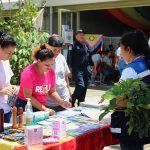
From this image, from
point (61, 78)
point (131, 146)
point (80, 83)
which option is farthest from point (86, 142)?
point (80, 83)

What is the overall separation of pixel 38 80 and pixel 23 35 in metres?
6.29

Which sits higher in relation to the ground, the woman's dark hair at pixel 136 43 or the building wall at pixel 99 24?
the building wall at pixel 99 24

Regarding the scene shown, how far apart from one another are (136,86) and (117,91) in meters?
0.16

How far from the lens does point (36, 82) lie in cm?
378

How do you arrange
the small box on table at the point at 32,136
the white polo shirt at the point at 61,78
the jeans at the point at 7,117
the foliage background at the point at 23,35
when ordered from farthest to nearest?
the foliage background at the point at 23,35
the white polo shirt at the point at 61,78
the jeans at the point at 7,117
the small box on table at the point at 32,136

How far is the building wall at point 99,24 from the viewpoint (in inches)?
661

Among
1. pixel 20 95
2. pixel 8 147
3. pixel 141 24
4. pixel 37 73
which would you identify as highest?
pixel 141 24

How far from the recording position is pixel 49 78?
157 inches

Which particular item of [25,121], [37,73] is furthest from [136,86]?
[37,73]

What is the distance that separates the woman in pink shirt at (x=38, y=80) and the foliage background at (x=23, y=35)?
207 inches

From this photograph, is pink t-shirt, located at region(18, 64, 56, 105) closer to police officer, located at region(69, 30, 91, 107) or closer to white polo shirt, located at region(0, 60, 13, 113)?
white polo shirt, located at region(0, 60, 13, 113)

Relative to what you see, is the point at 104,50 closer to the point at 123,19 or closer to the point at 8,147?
the point at 123,19

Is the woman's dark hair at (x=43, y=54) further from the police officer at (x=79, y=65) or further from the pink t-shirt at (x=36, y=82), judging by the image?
the police officer at (x=79, y=65)

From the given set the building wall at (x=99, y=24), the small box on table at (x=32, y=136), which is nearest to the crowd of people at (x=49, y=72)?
the small box on table at (x=32, y=136)
